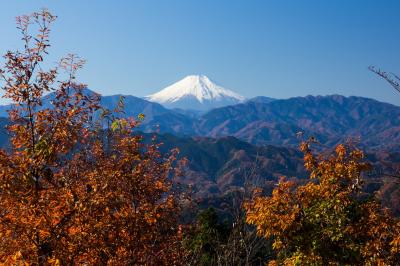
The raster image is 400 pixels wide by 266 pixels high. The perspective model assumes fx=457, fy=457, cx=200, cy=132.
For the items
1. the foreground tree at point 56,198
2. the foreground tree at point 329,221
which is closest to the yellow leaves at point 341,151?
the foreground tree at point 329,221

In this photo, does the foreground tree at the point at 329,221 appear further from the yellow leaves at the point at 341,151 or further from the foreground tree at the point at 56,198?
the foreground tree at the point at 56,198

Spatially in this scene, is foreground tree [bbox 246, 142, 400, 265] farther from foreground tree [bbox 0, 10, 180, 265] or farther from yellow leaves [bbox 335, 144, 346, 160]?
foreground tree [bbox 0, 10, 180, 265]

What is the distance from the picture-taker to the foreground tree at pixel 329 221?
16.4 meters

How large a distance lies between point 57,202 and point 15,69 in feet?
12.8

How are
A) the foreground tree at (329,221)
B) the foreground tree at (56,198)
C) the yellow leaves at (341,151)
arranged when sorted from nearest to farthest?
the foreground tree at (56,198), the foreground tree at (329,221), the yellow leaves at (341,151)

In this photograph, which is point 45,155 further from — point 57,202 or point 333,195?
point 333,195

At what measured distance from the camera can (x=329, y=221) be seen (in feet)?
54.6

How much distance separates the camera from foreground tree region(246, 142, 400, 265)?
16.4 meters

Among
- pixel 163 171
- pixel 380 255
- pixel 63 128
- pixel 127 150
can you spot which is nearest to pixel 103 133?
pixel 127 150

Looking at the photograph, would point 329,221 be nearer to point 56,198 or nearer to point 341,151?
point 341,151

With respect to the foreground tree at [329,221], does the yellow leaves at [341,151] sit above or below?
above

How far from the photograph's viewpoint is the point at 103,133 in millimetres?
17906

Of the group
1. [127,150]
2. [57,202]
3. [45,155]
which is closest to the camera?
[57,202]

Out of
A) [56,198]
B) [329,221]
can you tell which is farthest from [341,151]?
[56,198]
